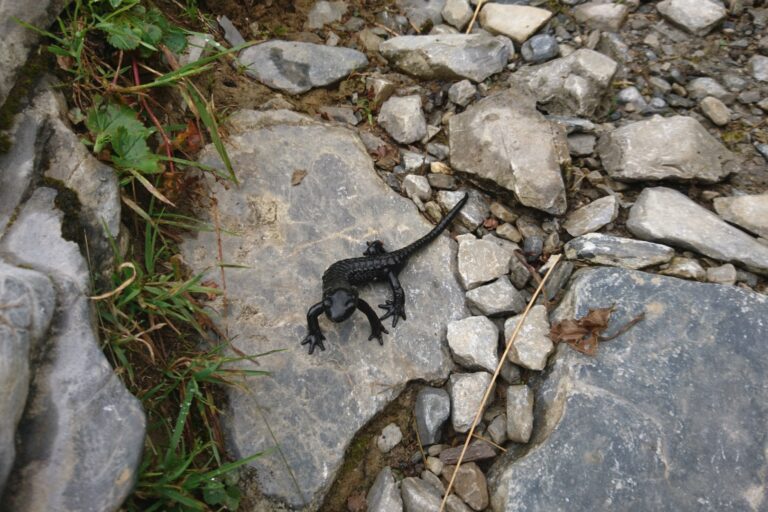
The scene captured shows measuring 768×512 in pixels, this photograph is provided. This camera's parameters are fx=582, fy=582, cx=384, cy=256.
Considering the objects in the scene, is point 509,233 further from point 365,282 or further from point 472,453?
point 472,453

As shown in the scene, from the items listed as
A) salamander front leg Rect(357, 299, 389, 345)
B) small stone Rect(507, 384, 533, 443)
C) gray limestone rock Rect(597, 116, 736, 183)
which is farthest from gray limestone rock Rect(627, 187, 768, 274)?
salamander front leg Rect(357, 299, 389, 345)

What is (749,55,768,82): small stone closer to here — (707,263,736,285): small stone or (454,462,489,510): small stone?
(707,263,736,285): small stone

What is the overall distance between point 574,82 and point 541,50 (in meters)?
0.58

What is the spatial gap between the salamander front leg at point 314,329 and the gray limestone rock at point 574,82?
8.82 ft

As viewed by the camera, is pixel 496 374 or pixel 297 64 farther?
pixel 297 64

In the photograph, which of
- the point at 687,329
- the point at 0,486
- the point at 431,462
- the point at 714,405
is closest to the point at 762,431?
the point at 714,405

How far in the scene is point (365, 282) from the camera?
4309 millimetres

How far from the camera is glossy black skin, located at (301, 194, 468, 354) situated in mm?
3834

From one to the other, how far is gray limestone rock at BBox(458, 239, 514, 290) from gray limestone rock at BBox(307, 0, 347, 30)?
8.94 feet

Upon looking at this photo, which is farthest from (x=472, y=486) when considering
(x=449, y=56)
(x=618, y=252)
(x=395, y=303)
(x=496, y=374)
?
(x=449, y=56)

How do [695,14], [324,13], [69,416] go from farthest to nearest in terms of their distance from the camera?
1. [324,13]
2. [695,14]
3. [69,416]

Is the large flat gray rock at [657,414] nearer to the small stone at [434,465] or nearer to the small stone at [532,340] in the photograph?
the small stone at [532,340]

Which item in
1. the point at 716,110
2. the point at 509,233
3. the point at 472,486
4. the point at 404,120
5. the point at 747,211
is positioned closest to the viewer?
the point at 472,486

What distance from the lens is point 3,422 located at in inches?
97.5
